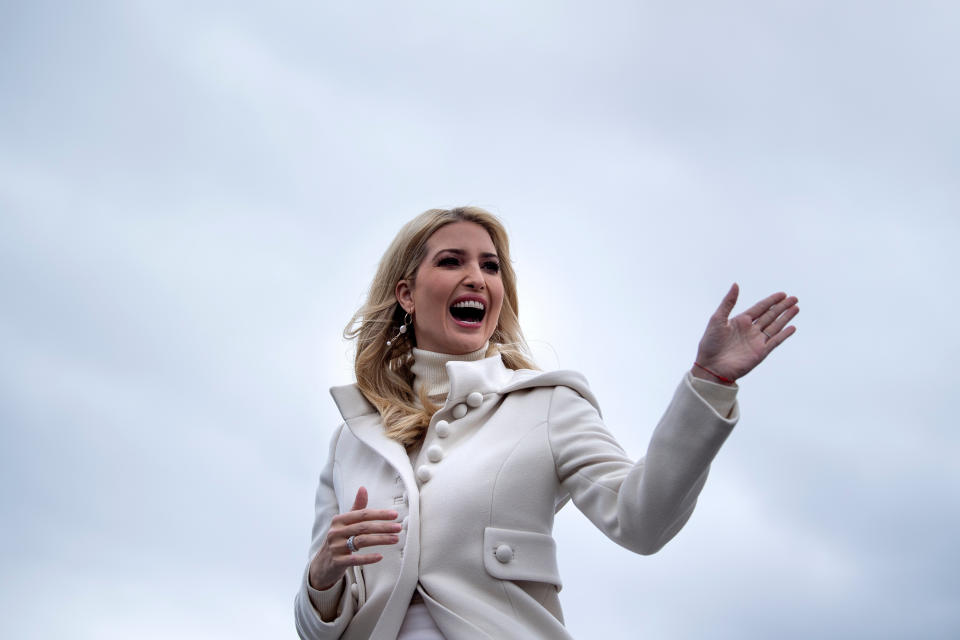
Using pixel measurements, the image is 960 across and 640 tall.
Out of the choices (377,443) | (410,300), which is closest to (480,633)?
(377,443)

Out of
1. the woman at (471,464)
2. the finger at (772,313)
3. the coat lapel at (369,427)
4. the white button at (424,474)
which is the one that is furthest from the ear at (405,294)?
the finger at (772,313)

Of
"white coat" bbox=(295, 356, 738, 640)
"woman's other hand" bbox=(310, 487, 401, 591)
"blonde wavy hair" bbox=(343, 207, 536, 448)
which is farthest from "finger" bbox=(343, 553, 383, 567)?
"blonde wavy hair" bbox=(343, 207, 536, 448)

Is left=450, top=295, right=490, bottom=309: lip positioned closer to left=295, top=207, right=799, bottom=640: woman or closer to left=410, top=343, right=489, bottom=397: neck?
left=295, top=207, right=799, bottom=640: woman

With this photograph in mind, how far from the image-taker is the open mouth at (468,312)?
17.6ft

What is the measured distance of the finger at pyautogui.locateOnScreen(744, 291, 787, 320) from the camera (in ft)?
11.8

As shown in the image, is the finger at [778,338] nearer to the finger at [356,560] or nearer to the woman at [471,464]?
the woman at [471,464]

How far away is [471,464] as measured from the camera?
4.55 meters

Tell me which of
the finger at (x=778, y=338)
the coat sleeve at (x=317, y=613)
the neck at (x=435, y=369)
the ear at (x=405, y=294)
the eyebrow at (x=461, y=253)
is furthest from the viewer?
the ear at (x=405, y=294)

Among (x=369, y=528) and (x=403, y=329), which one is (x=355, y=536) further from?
(x=403, y=329)

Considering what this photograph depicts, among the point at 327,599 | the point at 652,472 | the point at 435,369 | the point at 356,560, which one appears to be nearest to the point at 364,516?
the point at 356,560

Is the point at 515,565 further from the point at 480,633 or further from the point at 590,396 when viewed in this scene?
the point at 590,396

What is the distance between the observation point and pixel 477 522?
436 cm

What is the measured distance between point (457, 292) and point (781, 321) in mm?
2138

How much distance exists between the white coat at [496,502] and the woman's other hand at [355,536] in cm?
25
